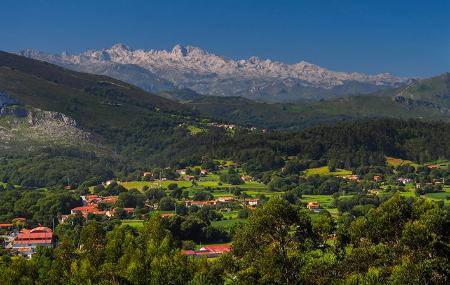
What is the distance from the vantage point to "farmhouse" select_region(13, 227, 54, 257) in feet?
283

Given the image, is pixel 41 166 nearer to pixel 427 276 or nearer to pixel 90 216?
pixel 90 216

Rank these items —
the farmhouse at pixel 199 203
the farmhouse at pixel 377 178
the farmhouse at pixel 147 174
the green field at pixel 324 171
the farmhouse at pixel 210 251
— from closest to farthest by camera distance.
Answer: the farmhouse at pixel 210 251 → the farmhouse at pixel 199 203 → the farmhouse at pixel 377 178 → the green field at pixel 324 171 → the farmhouse at pixel 147 174

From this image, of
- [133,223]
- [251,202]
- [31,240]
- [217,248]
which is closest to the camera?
[217,248]

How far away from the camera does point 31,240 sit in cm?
8912

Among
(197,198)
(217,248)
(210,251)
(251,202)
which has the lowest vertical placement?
(197,198)

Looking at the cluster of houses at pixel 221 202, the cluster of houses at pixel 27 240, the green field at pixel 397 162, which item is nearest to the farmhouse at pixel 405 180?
the green field at pixel 397 162

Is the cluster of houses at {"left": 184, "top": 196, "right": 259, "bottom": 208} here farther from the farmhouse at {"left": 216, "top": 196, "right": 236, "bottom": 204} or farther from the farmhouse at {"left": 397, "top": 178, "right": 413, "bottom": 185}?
the farmhouse at {"left": 397, "top": 178, "right": 413, "bottom": 185}

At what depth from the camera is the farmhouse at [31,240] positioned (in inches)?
3401

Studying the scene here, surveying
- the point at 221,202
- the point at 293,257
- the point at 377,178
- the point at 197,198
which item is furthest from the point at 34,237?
the point at 377,178

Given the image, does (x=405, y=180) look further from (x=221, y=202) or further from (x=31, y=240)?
(x=31, y=240)

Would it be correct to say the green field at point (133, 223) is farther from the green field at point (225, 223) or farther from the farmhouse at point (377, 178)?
the farmhouse at point (377, 178)

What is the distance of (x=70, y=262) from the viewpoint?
58.0 meters

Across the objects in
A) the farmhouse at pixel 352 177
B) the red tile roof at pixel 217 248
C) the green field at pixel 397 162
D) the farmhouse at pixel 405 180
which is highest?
the green field at pixel 397 162

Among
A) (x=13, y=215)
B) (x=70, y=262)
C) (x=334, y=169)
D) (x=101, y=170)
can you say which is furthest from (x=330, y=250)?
(x=101, y=170)
